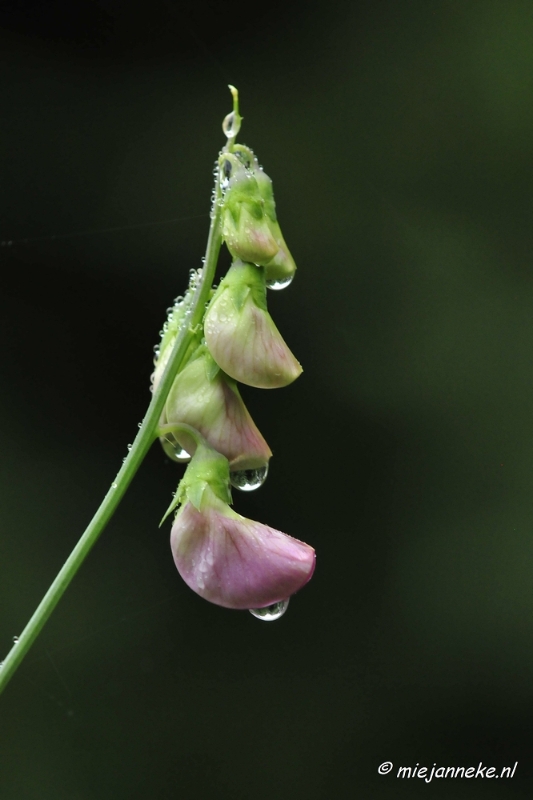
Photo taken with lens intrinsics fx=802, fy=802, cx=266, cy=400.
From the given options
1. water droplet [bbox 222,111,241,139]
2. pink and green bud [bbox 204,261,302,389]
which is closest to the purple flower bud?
pink and green bud [bbox 204,261,302,389]

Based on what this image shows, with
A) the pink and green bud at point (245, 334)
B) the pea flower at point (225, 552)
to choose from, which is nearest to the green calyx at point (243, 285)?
the pink and green bud at point (245, 334)

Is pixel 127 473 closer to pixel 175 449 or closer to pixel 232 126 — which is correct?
pixel 175 449

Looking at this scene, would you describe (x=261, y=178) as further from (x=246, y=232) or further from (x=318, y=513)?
(x=318, y=513)

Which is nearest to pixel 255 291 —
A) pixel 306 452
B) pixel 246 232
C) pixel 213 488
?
pixel 246 232

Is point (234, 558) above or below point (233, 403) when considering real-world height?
below

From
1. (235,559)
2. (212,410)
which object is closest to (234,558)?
(235,559)

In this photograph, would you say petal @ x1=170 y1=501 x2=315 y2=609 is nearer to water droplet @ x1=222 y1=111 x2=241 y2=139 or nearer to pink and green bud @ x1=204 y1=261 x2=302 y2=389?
pink and green bud @ x1=204 y1=261 x2=302 y2=389
